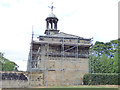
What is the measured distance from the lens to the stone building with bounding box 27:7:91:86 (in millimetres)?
17416

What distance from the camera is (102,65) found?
28047mm

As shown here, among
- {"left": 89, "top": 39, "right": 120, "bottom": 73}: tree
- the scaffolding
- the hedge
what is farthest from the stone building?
{"left": 89, "top": 39, "right": 120, "bottom": 73}: tree

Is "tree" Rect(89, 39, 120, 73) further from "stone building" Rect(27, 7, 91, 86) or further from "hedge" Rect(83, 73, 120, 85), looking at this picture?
"hedge" Rect(83, 73, 120, 85)

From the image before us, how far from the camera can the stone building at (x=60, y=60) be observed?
17416 mm

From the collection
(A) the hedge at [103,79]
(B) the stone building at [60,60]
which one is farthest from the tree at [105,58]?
(A) the hedge at [103,79]

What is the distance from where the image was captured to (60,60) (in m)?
18.1

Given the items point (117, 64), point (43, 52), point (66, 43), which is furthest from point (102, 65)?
point (43, 52)

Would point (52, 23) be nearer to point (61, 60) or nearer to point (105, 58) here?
point (61, 60)

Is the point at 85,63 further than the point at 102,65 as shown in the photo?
No

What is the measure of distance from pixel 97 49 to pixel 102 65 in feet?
31.6

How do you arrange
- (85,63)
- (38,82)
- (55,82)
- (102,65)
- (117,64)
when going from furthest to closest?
(102,65)
(117,64)
(85,63)
(55,82)
(38,82)

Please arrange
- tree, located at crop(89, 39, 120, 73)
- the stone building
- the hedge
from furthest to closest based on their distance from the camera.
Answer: tree, located at crop(89, 39, 120, 73) → the stone building → the hedge

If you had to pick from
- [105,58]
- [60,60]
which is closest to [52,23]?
[60,60]

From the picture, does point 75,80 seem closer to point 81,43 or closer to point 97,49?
point 81,43
